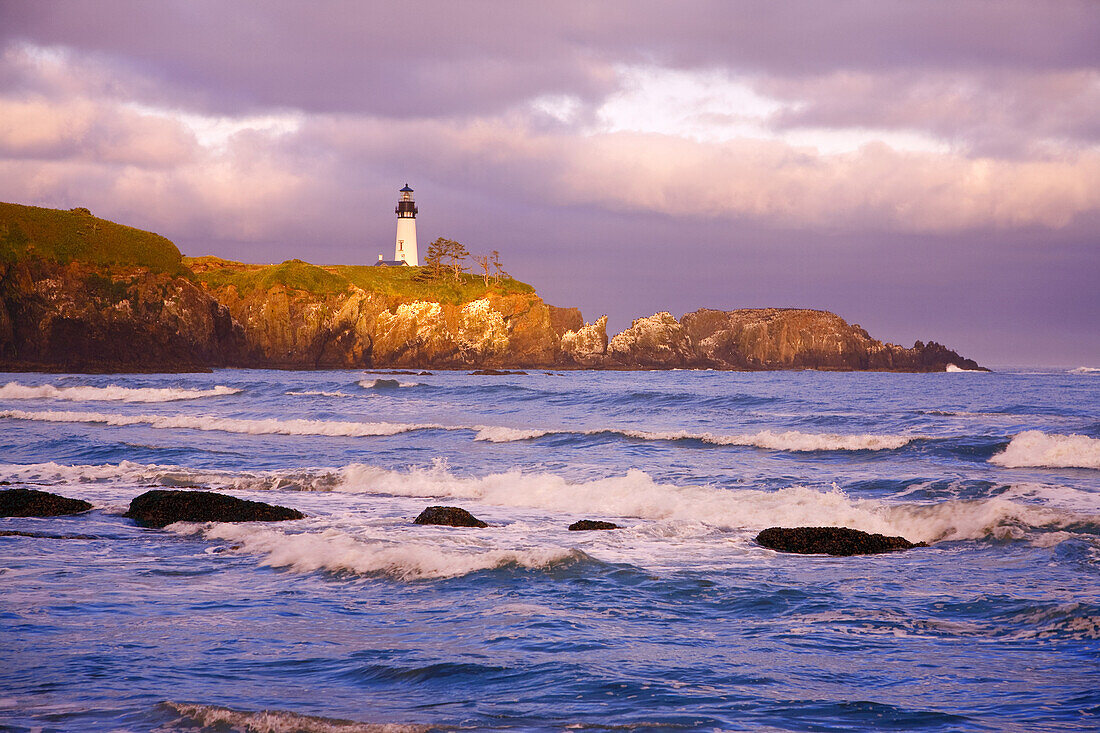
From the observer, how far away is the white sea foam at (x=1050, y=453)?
63.9 feet

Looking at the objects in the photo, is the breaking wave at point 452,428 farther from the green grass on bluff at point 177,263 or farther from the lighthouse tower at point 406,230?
the lighthouse tower at point 406,230

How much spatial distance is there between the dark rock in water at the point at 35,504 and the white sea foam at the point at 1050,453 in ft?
64.5

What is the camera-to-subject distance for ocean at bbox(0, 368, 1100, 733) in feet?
17.3

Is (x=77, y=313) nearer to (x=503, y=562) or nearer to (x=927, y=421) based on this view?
(x=927, y=421)

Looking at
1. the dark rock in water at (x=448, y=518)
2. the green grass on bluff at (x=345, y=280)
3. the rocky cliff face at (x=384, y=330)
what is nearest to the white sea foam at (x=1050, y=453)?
the dark rock in water at (x=448, y=518)

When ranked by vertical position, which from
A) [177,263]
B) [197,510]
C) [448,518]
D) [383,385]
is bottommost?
[448,518]

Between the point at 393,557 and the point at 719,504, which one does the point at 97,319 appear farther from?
the point at 393,557

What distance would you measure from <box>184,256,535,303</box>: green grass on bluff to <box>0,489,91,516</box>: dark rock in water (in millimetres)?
81352

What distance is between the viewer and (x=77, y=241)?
254 ft

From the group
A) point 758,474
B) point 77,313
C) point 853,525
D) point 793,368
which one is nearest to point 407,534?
point 853,525

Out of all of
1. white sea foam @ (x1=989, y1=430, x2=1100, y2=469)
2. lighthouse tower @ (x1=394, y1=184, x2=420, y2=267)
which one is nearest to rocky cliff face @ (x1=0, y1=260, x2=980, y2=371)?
lighthouse tower @ (x1=394, y1=184, x2=420, y2=267)

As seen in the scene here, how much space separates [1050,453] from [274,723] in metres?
20.7

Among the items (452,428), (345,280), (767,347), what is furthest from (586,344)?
(452,428)

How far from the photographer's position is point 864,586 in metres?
8.69
